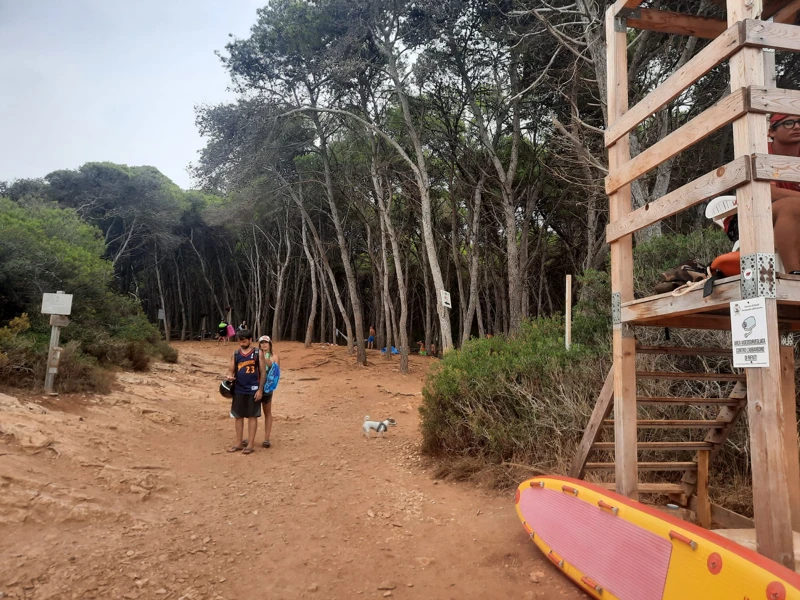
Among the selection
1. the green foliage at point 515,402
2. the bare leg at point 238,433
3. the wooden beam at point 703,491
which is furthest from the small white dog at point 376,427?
the wooden beam at point 703,491

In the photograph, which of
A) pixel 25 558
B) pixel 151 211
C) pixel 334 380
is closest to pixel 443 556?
pixel 25 558

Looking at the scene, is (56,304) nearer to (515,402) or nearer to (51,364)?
(51,364)

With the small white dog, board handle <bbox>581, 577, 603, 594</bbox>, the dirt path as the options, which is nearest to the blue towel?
the dirt path

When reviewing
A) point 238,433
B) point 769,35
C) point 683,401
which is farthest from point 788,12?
point 238,433

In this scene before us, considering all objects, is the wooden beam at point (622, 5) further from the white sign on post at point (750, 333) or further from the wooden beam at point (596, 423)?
the wooden beam at point (596, 423)

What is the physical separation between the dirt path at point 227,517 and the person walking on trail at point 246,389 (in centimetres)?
34

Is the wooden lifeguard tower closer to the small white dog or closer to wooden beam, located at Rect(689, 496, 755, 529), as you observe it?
wooden beam, located at Rect(689, 496, 755, 529)

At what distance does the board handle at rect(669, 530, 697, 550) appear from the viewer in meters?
2.72

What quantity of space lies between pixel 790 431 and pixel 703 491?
993mm

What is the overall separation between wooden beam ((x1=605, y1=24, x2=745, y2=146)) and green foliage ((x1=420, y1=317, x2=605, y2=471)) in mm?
3137

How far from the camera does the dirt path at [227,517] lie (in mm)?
3832

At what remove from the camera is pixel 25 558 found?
387 centimetres

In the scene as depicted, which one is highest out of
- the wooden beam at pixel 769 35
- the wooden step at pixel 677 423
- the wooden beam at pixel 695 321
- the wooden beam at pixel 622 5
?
the wooden beam at pixel 622 5

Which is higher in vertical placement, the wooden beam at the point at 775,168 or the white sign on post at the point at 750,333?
the wooden beam at the point at 775,168
